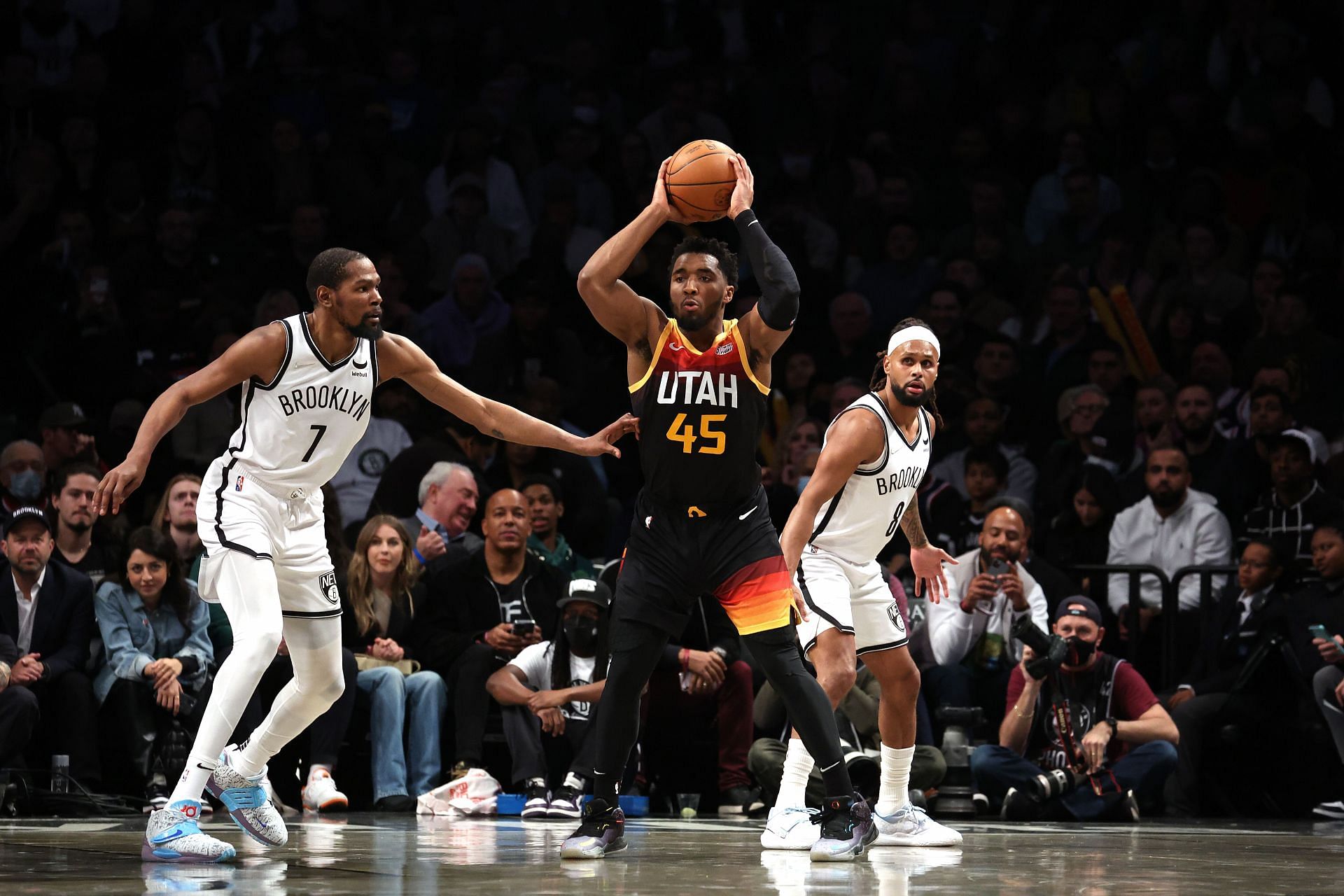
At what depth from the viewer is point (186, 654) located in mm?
9719

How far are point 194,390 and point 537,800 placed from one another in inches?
153

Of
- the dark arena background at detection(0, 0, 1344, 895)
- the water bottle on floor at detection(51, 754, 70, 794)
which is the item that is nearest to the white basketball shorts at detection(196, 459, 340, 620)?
the dark arena background at detection(0, 0, 1344, 895)

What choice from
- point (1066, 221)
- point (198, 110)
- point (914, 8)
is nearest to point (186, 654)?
point (198, 110)

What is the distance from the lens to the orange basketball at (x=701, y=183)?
6785mm

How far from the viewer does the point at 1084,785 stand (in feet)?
32.9

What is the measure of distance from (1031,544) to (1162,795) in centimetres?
176

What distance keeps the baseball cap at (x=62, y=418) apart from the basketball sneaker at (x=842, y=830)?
251 inches

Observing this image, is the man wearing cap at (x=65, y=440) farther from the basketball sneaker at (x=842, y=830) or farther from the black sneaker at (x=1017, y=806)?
the basketball sneaker at (x=842, y=830)

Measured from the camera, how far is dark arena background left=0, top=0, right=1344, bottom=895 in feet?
31.0

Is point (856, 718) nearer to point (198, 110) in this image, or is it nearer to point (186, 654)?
point (186, 654)

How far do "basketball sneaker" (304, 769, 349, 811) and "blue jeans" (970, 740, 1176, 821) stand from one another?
140 inches

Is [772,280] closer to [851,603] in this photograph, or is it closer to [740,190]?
[740,190]

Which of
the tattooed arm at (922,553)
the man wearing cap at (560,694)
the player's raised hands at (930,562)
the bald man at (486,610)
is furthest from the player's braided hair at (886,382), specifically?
the bald man at (486,610)

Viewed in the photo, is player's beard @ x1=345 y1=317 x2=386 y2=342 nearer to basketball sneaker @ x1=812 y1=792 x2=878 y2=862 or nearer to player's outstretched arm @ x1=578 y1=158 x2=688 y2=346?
player's outstretched arm @ x1=578 y1=158 x2=688 y2=346
